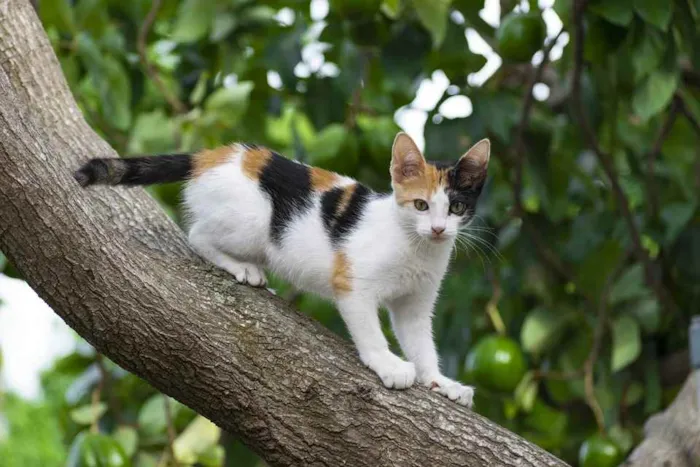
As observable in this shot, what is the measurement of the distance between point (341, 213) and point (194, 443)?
3.30 feet

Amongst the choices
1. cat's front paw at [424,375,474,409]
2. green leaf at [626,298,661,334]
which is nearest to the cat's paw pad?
cat's front paw at [424,375,474,409]

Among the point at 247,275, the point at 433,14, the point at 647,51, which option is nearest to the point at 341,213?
the point at 247,275

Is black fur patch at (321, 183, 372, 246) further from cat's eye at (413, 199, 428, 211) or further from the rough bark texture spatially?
the rough bark texture

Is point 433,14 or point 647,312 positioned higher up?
point 433,14

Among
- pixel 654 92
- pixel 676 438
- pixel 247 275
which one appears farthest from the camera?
pixel 676 438

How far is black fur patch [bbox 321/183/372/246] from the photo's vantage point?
2301 mm

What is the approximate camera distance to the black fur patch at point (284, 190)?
90.6 inches

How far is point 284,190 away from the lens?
90.9 inches

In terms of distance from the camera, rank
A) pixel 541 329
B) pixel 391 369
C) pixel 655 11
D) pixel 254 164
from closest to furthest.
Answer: pixel 391 369 < pixel 254 164 < pixel 655 11 < pixel 541 329

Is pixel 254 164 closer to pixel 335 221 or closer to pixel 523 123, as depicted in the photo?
pixel 335 221

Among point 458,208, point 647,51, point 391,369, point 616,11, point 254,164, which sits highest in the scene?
point 616,11

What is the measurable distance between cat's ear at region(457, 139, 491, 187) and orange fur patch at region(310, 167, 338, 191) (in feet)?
0.92

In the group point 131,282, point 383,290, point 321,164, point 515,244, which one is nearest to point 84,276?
point 131,282

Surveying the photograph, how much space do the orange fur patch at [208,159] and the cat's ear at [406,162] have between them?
372 millimetres
